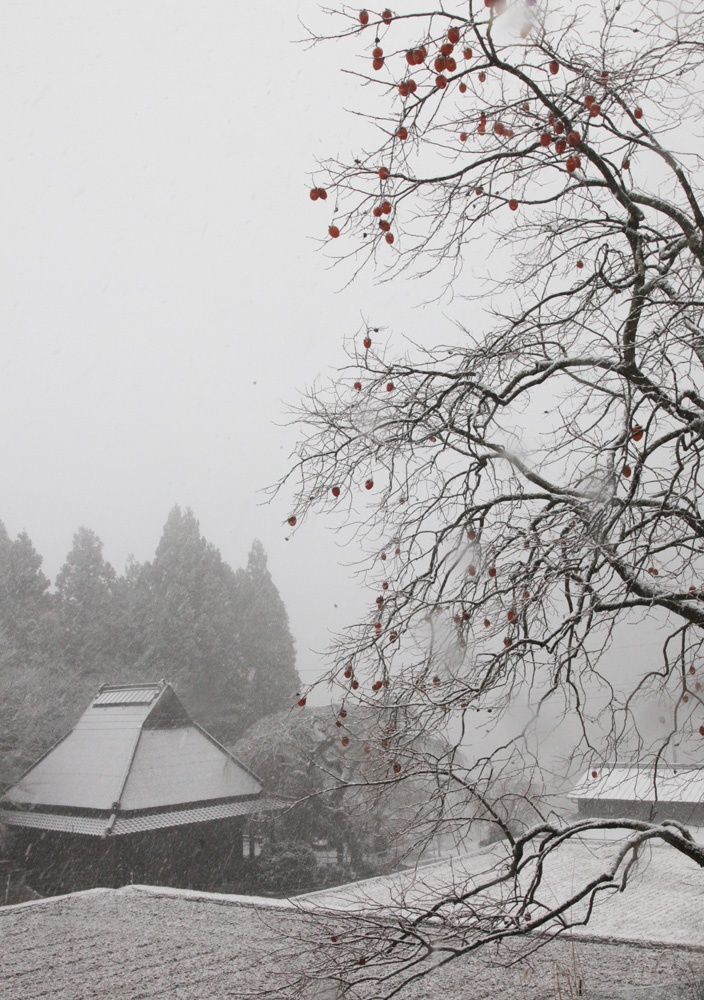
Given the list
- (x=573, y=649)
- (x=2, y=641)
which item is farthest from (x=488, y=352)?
(x=2, y=641)

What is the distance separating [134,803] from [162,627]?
11452 millimetres

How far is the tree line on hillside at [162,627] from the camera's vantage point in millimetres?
23062

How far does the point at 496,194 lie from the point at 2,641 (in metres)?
19.1

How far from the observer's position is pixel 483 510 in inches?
164

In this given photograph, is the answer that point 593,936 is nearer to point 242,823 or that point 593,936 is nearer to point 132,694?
point 242,823

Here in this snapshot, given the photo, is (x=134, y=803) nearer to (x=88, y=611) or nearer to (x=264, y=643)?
(x=264, y=643)

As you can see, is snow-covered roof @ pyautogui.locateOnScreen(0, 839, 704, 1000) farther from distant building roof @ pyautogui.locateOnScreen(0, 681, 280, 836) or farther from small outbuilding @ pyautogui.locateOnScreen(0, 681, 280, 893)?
distant building roof @ pyautogui.locateOnScreen(0, 681, 280, 836)

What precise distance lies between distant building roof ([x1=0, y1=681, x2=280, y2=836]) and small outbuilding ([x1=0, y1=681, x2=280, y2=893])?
0.02 metres

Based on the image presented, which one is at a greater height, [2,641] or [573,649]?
[2,641]

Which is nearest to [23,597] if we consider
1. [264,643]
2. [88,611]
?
[88,611]

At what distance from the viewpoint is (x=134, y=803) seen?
13.5 meters

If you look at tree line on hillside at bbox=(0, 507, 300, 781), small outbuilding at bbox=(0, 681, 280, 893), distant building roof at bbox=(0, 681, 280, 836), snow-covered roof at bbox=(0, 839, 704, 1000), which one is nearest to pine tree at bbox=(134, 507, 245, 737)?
tree line on hillside at bbox=(0, 507, 300, 781)

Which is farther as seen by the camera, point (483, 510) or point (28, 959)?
point (28, 959)

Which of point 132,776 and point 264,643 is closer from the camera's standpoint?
point 132,776
